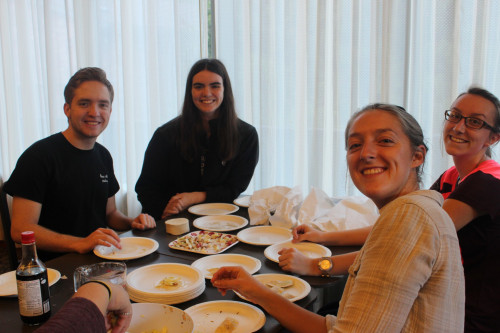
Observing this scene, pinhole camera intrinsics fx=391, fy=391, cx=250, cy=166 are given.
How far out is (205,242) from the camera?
1690 mm

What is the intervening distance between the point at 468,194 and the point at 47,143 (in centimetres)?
187

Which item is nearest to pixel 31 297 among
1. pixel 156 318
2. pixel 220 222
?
pixel 156 318

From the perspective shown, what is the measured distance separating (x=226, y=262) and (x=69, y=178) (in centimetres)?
99

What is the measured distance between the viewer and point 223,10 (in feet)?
10.5

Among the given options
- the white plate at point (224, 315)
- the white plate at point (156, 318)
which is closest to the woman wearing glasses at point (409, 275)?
the white plate at point (224, 315)

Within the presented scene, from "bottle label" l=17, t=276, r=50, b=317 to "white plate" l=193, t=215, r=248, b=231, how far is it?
942mm

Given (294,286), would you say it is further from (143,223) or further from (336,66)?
(336,66)

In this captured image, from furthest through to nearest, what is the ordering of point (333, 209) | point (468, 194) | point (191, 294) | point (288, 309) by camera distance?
point (333, 209), point (468, 194), point (191, 294), point (288, 309)

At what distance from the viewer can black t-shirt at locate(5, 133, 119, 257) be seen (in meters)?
1.81

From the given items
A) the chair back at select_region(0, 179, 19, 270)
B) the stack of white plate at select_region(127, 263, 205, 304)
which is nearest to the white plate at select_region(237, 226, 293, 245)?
the stack of white plate at select_region(127, 263, 205, 304)

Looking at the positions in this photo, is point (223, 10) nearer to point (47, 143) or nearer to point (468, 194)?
point (47, 143)

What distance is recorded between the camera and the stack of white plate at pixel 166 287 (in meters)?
1.18

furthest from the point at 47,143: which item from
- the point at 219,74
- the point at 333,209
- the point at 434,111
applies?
the point at 434,111

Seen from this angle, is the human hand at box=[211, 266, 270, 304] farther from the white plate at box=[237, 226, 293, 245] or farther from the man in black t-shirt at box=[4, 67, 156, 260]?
the man in black t-shirt at box=[4, 67, 156, 260]
